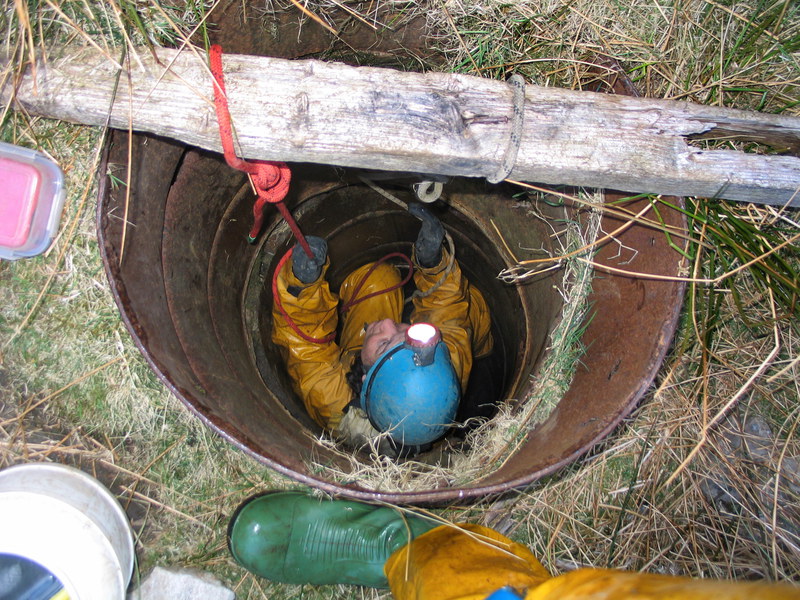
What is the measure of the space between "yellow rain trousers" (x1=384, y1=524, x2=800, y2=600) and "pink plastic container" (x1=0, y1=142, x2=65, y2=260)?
1507mm

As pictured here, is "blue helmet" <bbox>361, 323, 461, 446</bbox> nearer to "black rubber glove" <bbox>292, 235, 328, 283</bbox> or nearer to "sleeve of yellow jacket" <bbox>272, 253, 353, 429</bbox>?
"sleeve of yellow jacket" <bbox>272, 253, 353, 429</bbox>

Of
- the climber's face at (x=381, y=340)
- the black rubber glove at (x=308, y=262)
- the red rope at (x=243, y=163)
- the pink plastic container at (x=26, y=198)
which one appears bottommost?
the climber's face at (x=381, y=340)

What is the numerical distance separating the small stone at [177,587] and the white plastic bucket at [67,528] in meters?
0.21

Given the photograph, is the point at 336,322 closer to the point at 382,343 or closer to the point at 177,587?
the point at 382,343

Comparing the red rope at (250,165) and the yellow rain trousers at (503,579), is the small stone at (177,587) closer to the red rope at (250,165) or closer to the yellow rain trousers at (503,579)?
the yellow rain trousers at (503,579)

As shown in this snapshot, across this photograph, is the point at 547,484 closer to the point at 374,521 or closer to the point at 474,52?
the point at 374,521

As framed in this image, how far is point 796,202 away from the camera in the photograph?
4.10 feet

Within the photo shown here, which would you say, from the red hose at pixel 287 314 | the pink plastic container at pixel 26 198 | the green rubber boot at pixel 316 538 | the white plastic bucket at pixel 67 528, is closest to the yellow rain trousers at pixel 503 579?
the green rubber boot at pixel 316 538

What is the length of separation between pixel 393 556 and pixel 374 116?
1.57m

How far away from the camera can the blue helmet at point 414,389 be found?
1.94 m

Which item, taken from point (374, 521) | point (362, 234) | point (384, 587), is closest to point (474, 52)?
point (362, 234)

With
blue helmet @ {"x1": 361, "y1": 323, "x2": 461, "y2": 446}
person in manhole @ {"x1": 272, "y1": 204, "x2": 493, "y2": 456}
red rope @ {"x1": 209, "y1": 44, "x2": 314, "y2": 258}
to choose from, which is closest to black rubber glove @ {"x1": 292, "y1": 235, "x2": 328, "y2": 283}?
person in manhole @ {"x1": 272, "y1": 204, "x2": 493, "y2": 456}

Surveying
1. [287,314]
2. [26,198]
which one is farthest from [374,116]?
[287,314]

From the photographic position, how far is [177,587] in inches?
66.7
